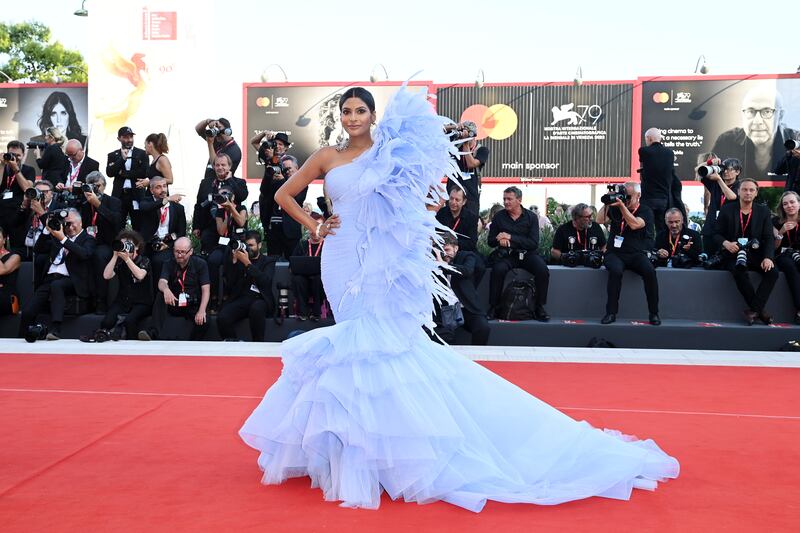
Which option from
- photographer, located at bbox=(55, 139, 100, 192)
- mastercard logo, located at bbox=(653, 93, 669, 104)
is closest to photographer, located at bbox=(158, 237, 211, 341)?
photographer, located at bbox=(55, 139, 100, 192)

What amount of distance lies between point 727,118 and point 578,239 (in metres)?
11.0

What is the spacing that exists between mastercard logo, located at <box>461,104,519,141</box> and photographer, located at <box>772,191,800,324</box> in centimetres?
1142

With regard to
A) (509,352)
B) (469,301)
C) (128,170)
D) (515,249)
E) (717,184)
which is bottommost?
(509,352)

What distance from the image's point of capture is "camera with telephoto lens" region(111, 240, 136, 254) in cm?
875

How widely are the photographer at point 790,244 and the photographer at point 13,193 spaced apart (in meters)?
8.08

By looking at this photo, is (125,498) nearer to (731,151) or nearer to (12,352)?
(12,352)

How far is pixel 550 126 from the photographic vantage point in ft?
65.5

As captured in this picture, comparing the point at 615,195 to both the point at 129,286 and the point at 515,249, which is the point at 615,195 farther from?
the point at 129,286

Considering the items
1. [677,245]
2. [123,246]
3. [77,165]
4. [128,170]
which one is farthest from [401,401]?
[77,165]

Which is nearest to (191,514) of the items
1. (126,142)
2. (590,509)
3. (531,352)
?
(590,509)

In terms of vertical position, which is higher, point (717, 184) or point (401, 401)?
point (717, 184)

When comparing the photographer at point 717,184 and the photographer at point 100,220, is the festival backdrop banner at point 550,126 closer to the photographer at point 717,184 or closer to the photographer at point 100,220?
the photographer at point 717,184

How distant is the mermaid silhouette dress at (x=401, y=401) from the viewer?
10.9 ft

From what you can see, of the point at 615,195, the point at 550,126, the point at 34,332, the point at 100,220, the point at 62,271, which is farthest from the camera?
the point at 550,126
